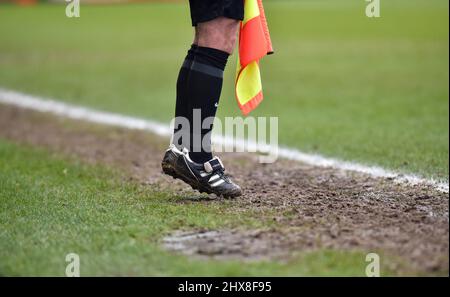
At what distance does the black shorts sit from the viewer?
16.9ft

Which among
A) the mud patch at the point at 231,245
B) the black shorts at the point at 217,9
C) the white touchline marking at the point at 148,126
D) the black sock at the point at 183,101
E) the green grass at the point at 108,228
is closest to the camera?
the green grass at the point at 108,228

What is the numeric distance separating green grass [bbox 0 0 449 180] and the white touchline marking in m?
0.20

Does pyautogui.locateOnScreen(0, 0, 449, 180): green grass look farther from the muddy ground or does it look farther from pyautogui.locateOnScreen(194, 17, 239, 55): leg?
pyautogui.locateOnScreen(194, 17, 239, 55): leg

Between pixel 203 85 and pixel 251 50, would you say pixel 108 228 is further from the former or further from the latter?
pixel 251 50

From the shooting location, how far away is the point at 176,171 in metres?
5.39

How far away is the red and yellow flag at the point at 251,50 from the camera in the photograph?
212 inches

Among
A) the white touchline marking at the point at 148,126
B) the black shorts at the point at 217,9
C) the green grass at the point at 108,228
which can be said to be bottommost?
the white touchline marking at the point at 148,126

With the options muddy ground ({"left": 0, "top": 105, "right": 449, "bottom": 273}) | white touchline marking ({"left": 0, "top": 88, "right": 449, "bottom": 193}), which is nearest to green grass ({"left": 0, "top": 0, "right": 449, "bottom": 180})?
white touchline marking ({"left": 0, "top": 88, "right": 449, "bottom": 193})

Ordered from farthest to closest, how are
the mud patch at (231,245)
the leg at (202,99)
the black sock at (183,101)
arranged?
the black sock at (183,101) < the leg at (202,99) < the mud patch at (231,245)

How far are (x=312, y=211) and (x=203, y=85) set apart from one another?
3.34ft

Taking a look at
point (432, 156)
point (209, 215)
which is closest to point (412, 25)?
point (432, 156)

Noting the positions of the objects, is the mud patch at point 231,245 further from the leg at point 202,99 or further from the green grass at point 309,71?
the green grass at point 309,71

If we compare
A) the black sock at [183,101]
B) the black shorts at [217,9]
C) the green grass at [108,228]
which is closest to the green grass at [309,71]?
the black sock at [183,101]

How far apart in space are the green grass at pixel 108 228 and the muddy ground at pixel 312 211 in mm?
135
